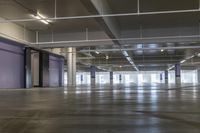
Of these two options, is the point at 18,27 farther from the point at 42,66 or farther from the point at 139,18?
the point at 139,18

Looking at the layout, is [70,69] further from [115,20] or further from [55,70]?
[115,20]

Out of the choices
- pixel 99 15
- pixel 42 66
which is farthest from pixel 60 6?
pixel 42 66

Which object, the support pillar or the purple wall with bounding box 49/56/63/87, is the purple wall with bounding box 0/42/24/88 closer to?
the support pillar

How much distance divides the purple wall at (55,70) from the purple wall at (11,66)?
21.1 ft

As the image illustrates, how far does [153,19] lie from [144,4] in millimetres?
3292

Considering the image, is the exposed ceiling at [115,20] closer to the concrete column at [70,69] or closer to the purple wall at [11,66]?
the purple wall at [11,66]

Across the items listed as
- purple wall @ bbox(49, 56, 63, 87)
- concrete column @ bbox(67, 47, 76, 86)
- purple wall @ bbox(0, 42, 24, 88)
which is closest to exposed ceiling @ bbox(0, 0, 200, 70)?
purple wall @ bbox(0, 42, 24, 88)

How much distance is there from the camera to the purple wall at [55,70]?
93.7 ft

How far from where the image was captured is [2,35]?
17281 mm

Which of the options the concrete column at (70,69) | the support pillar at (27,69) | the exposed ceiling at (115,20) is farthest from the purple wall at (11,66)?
the concrete column at (70,69)

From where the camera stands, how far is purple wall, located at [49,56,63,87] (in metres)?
28.6

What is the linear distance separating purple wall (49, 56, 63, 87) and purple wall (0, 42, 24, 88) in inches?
253

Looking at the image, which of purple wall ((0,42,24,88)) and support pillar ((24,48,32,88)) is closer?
purple wall ((0,42,24,88))

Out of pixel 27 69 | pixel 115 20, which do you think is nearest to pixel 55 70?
pixel 27 69
